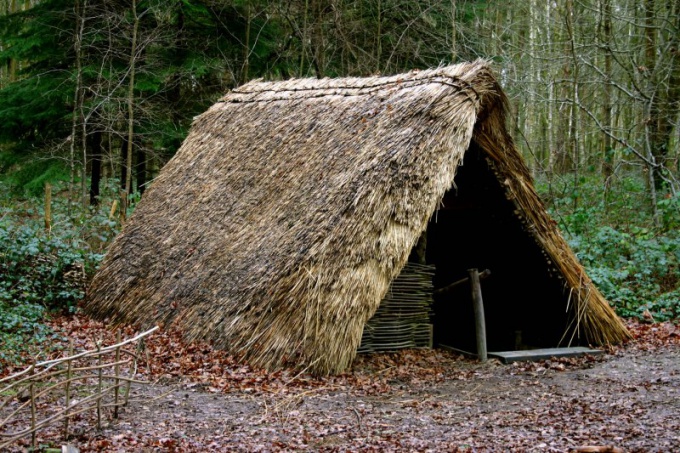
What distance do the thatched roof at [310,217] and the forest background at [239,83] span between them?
1992 millimetres

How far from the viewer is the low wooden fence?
5227mm

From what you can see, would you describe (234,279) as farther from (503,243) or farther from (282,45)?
(282,45)

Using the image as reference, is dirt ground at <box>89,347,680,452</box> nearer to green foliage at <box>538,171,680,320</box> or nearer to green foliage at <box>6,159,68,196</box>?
green foliage at <box>538,171,680,320</box>

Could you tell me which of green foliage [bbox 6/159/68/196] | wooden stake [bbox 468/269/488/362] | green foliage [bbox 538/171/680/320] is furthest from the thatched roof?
green foliage [bbox 6/159/68/196]

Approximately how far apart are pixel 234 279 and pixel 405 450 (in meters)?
3.94

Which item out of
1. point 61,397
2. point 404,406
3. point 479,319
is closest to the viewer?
point 404,406

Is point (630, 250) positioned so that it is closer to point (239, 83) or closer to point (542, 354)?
point (542, 354)

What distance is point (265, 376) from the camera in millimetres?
7445

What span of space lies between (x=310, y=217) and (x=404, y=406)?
8.70 feet

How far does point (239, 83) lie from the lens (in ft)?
58.4

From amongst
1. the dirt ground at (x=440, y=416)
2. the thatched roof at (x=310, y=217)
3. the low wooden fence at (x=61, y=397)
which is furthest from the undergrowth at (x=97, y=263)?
the dirt ground at (x=440, y=416)

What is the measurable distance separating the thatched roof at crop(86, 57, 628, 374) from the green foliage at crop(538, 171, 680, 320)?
6.29 feet

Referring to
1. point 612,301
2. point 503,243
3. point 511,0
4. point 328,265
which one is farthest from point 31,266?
point 511,0

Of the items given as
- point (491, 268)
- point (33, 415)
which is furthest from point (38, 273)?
point (491, 268)
